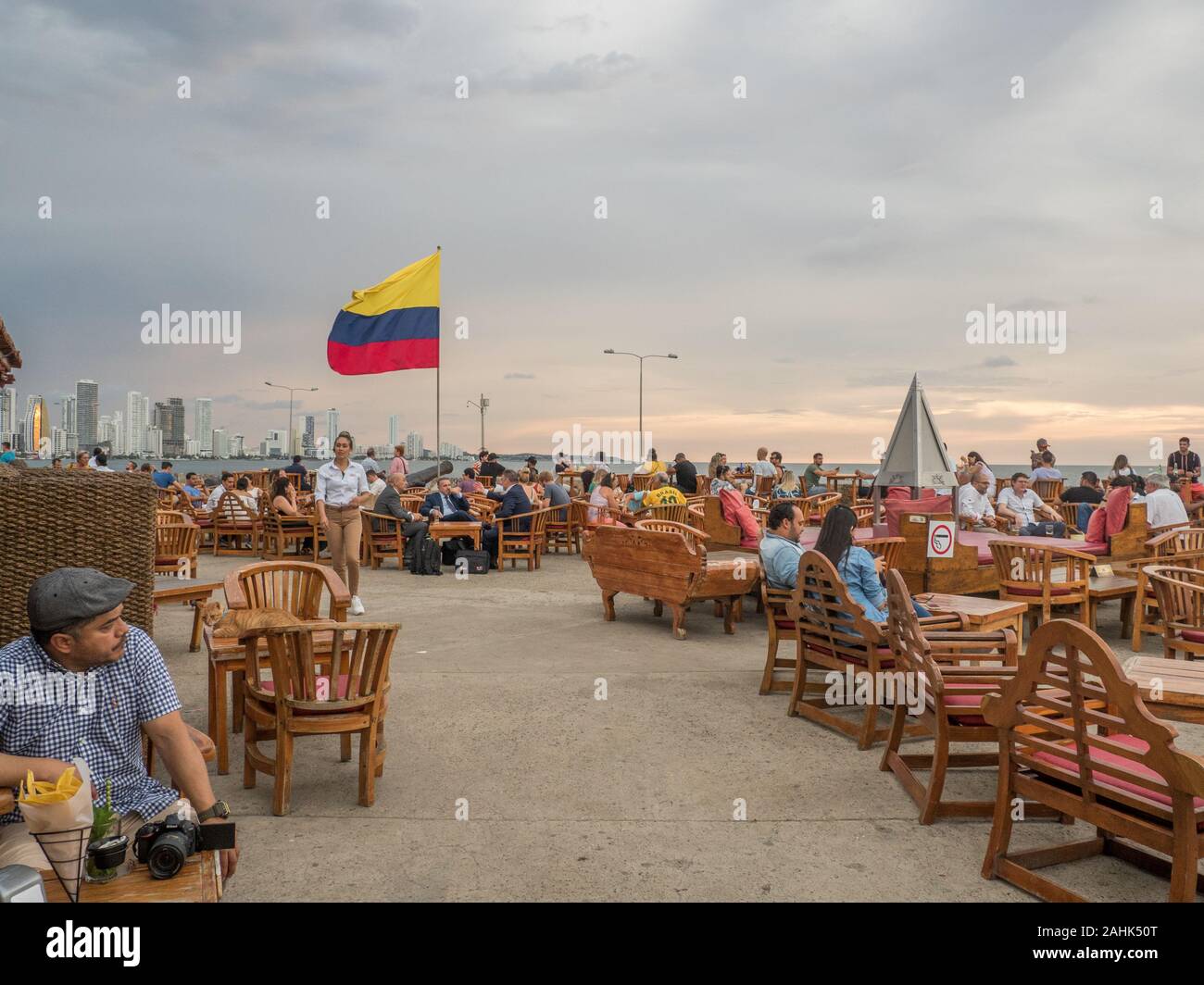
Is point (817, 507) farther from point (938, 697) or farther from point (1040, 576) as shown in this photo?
point (938, 697)

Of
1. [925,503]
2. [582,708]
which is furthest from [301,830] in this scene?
[925,503]

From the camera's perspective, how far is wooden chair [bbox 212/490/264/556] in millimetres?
14016

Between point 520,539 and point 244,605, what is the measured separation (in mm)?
7786

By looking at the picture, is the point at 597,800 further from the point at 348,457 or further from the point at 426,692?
the point at 348,457

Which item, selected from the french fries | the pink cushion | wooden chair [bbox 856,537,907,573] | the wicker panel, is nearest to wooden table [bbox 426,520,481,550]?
wooden chair [bbox 856,537,907,573]

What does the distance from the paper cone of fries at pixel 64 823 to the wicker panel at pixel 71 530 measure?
1932 millimetres

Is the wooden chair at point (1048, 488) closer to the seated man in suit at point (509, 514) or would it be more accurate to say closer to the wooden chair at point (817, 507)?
the wooden chair at point (817, 507)

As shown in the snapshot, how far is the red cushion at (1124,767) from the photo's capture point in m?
3.05

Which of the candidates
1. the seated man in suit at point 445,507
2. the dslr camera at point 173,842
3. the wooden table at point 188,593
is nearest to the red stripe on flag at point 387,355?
the seated man in suit at point 445,507

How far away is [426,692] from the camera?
621 cm

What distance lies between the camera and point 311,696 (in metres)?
4.20

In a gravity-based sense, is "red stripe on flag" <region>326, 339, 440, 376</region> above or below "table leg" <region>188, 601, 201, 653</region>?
above

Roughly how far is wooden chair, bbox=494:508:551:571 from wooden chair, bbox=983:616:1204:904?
31.7 ft

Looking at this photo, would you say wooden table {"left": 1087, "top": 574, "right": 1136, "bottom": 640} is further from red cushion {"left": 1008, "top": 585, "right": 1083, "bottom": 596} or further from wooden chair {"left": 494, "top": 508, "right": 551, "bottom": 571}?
wooden chair {"left": 494, "top": 508, "right": 551, "bottom": 571}
